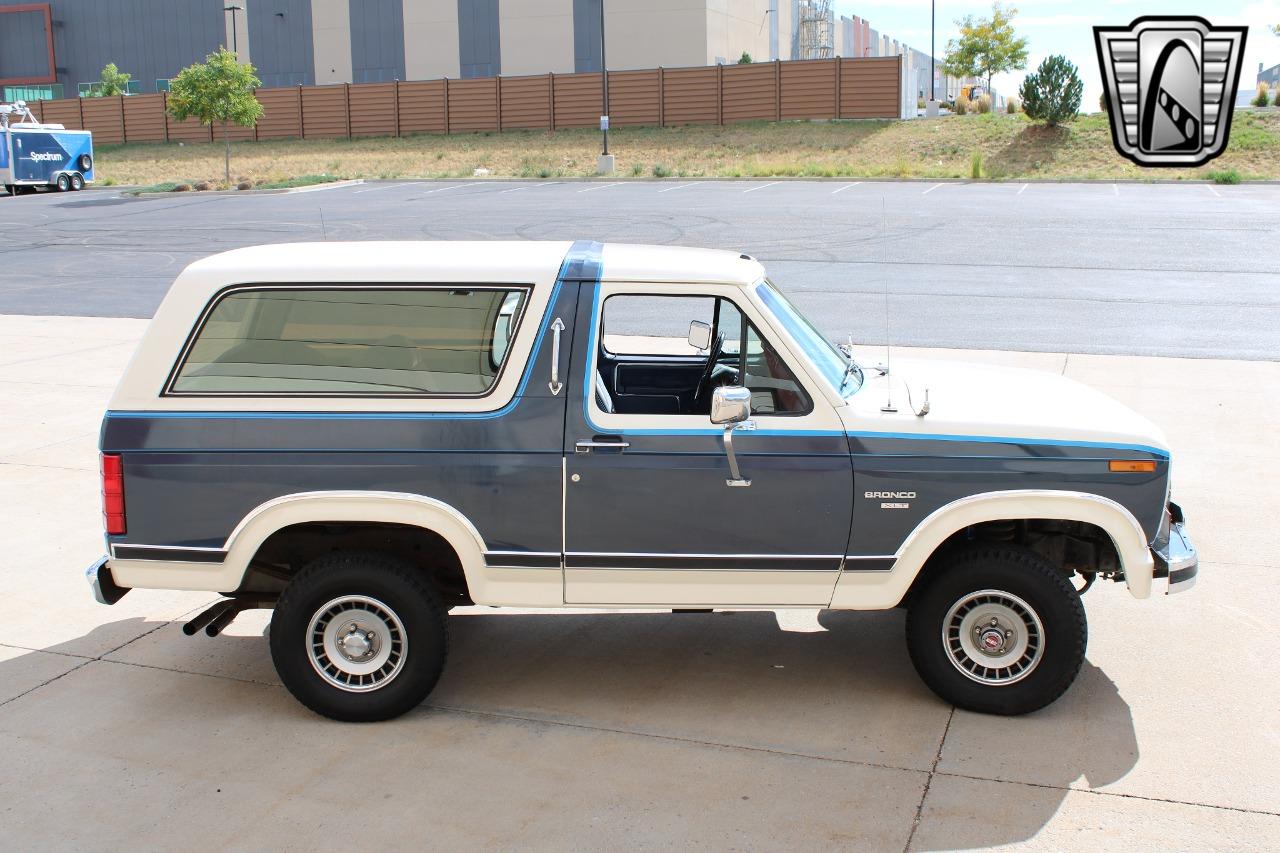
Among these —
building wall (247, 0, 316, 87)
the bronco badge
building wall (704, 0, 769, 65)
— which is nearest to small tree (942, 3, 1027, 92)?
building wall (704, 0, 769, 65)

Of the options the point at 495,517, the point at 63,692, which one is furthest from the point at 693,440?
the point at 63,692

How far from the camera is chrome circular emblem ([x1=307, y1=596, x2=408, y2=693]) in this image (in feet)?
17.1

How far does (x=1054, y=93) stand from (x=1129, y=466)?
43588 millimetres

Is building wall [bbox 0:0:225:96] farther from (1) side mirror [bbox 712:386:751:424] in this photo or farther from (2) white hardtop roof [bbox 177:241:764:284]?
(1) side mirror [bbox 712:386:751:424]

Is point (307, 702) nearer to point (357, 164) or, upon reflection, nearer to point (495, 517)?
point (495, 517)

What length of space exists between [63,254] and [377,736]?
22.4m

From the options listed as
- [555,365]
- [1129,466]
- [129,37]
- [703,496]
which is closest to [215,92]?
[129,37]

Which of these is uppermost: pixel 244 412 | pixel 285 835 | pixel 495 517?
pixel 244 412

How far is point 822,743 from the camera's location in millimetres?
Answer: 5023

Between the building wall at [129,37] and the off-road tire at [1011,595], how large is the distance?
A: 76.1m

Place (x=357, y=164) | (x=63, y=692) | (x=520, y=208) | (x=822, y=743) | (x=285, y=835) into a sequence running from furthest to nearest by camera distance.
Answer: (x=357, y=164) < (x=520, y=208) < (x=63, y=692) < (x=822, y=743) < (x=285, y=835)

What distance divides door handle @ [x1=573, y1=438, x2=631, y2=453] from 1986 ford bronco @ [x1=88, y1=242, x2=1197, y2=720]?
0.04 ft

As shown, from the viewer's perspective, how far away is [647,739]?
5082 mm

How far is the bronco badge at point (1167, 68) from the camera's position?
8.70 m
